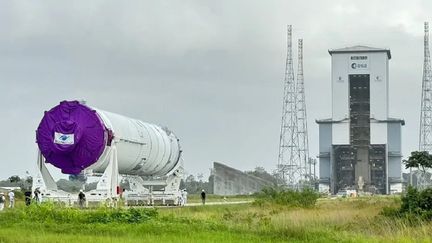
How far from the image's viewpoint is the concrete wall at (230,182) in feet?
349

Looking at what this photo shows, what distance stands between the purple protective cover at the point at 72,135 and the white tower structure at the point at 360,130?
66.0 metres

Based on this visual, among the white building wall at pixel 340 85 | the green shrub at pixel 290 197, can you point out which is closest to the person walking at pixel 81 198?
the green shrub at pixel 290 197

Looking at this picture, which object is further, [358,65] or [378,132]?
[378,132]

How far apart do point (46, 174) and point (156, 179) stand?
14296 mm

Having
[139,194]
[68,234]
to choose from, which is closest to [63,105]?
[139,194]

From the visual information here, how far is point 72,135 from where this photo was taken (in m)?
44.0

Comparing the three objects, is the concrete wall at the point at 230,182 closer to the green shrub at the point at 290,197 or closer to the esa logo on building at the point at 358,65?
the esa logo on building at the point at 358,65

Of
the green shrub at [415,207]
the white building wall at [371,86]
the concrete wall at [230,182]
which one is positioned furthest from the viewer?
the concrete wall at [230,182]

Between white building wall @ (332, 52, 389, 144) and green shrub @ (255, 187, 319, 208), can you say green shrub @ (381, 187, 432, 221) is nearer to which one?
green shrub @ (255, 187, 319, 208)

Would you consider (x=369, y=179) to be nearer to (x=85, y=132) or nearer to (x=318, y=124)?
(x=318, y=124)

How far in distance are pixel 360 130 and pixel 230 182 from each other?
68.3ft

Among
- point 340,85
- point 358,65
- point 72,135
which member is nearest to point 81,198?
point 72,135

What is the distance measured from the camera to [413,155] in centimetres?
8156

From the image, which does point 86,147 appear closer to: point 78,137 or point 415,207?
point 78,137
